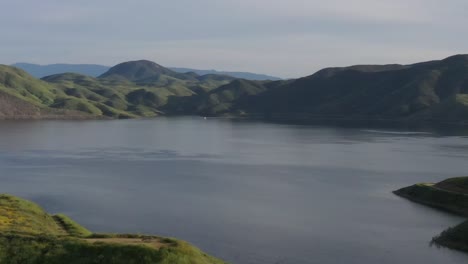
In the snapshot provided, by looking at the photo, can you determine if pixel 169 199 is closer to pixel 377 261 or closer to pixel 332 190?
pixel 332 190

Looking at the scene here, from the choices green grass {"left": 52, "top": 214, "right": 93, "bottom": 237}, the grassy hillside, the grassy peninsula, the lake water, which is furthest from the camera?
the grassy peninsula

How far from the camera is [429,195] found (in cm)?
12475

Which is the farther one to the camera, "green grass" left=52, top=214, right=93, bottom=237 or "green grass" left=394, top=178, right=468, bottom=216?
"green grass" left=394, top=178, right=468, bottom=216

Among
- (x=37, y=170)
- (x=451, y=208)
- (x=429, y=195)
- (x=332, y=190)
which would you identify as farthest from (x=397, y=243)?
(x=37, y=170)

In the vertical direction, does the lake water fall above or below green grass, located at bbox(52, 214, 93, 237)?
below

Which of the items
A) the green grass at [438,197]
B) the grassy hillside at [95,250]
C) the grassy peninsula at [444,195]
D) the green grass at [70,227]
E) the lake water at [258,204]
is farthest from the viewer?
the grassy peninsula at [444,195]

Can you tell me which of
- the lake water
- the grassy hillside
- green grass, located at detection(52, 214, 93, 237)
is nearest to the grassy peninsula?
the lake water

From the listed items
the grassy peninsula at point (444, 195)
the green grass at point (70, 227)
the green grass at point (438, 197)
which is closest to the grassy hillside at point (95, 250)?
the green grass at point (70, 227)

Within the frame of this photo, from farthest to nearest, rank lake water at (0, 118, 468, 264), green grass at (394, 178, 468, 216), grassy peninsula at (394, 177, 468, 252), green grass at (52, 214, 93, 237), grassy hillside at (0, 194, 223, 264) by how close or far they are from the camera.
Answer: grassy peninsula at (394, 177, 468, 252)
green grass at (394, 178, 468, 216)
lake water at (0, 118, 468, 264)
green grass at (52, 214, 93, 237)
grassy hillside at (0, 194, 223, 264)

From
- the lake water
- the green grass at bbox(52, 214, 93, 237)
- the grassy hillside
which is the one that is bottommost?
the lake water

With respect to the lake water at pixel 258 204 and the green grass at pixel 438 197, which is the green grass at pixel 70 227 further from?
the green grass at pixel 438 197

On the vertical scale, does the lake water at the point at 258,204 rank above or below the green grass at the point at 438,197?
below

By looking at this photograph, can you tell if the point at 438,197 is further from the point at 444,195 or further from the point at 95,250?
the point at 95,250

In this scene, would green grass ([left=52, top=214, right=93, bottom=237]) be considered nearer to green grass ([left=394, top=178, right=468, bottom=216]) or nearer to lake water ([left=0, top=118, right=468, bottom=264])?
lake water ([left=0, top=118, right=468, bottom=264])
